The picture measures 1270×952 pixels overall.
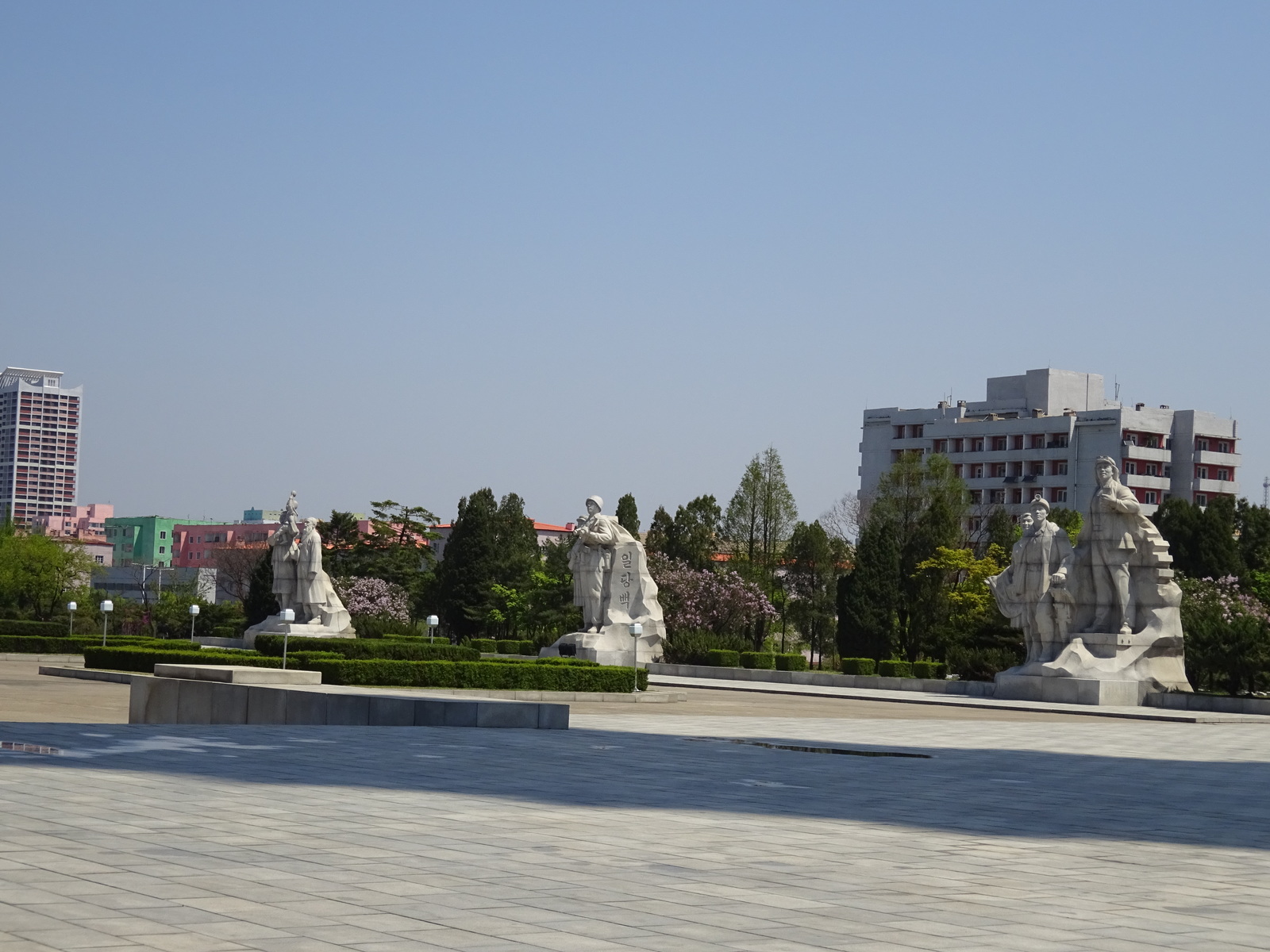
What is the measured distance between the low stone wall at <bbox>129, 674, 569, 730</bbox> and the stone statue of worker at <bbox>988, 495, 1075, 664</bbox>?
16264mm

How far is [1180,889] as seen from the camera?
702 centimetres

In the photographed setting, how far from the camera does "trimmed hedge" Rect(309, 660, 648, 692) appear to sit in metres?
24.1

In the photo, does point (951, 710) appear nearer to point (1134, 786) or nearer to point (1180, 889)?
point (1134, 786)

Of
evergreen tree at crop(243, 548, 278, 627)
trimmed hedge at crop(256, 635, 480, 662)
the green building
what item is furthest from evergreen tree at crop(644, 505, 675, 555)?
the green building

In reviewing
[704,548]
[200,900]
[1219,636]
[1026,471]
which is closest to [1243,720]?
[1219,636]

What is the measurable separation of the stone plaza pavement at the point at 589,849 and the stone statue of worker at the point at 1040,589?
1632 cm

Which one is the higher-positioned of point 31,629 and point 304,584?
point 304,584

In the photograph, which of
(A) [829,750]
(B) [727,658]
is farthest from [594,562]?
(A) [829,750]

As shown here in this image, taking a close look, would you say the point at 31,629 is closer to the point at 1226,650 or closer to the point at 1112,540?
the point at 1112,540

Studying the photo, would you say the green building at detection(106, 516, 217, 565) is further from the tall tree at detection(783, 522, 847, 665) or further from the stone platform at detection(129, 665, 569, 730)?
the stone platform at detection(129, 665, 569, 730)

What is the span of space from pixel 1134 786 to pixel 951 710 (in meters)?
14.4

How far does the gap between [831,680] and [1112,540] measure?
9406 mm

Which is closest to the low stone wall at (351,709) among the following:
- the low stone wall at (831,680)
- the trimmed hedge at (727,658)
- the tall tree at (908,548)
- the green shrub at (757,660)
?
the low stone wall at (831,680)

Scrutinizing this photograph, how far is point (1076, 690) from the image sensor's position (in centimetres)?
2842
